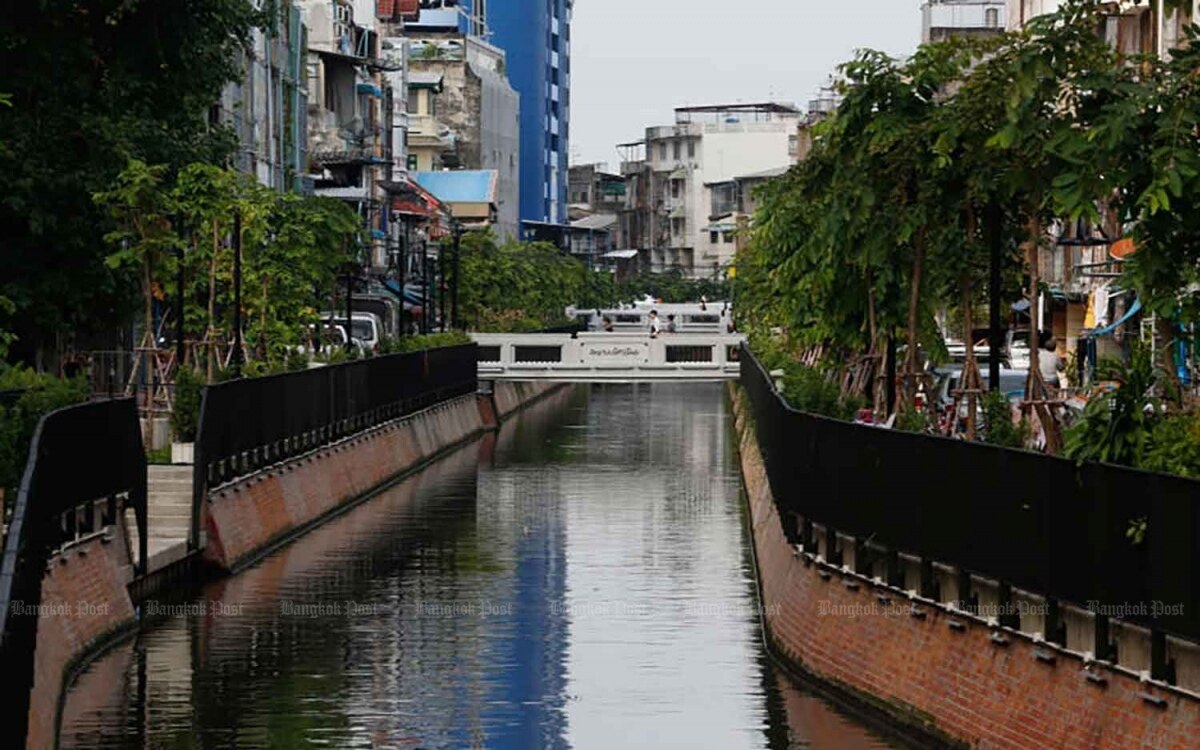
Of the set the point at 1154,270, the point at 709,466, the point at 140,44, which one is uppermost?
the point at 140,44

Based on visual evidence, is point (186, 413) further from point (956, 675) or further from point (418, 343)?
point (418, 343)

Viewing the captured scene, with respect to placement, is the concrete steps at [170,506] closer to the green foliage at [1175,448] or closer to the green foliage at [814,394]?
the green foliage at [814,394]

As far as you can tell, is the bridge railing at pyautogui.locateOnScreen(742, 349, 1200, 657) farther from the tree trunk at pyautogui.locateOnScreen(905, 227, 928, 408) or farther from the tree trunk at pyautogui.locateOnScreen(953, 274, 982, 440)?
the tree trunk at pyautogui.locateOnScreen(905, 227, 928, 408)

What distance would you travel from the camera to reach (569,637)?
33.3 m

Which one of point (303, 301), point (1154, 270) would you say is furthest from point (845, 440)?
point (303, 301)

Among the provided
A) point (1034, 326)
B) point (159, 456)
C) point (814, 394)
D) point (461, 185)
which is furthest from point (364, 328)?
point (461, 185)

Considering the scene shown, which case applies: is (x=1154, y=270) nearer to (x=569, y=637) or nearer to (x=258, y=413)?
(x=569, y=637)

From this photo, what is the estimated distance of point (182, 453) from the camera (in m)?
38.9

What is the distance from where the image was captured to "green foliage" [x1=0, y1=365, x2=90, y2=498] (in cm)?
2866

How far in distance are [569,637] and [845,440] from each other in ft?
19.4

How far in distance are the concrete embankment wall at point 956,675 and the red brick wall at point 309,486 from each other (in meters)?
9.42

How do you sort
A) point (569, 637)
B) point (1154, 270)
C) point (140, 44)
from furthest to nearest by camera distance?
point (140, 44)
point (569, 637)
point (1154, 270)

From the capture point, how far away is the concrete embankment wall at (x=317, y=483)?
128 ft

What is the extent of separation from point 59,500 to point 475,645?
5.99m
